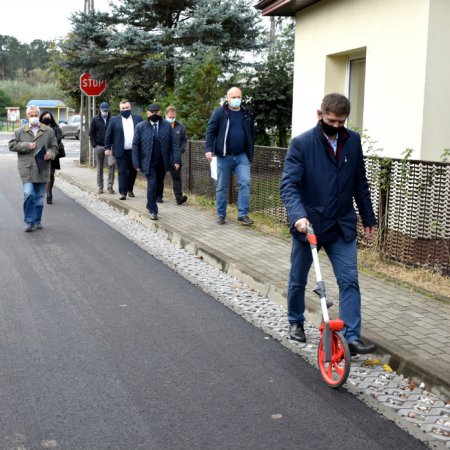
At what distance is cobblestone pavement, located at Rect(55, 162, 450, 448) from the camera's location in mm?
4176

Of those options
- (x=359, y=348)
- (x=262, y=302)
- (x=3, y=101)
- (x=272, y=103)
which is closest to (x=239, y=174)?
(x=262, y=302)

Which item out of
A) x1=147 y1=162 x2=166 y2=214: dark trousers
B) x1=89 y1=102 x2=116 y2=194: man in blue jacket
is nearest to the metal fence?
x1=147 y1=162 x2=166 y2=214: dark trousers

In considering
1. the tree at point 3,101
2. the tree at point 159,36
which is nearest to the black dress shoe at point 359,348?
the tree at point 159,36

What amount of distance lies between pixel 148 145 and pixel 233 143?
5.96 feet

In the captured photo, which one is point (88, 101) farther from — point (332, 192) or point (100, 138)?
point (332, 192)

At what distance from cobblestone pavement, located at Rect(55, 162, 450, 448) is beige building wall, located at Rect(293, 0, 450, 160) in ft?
8.14

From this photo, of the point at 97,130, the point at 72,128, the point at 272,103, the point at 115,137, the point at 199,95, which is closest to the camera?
the point at 115,137

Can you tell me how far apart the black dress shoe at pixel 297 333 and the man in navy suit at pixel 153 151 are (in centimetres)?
620

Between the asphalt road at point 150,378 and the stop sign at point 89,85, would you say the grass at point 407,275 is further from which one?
the stop sign at point 89,85

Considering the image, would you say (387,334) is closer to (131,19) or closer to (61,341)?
(61,341)

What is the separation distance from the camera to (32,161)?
10680 millimetres

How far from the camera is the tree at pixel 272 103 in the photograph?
19.0 m

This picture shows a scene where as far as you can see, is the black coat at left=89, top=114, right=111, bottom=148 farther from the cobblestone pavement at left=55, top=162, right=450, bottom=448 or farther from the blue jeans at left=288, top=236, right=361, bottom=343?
the blue jeans at left=288, top=236, right=361, bottom=343

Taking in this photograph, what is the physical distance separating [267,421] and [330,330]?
0.88 metres
